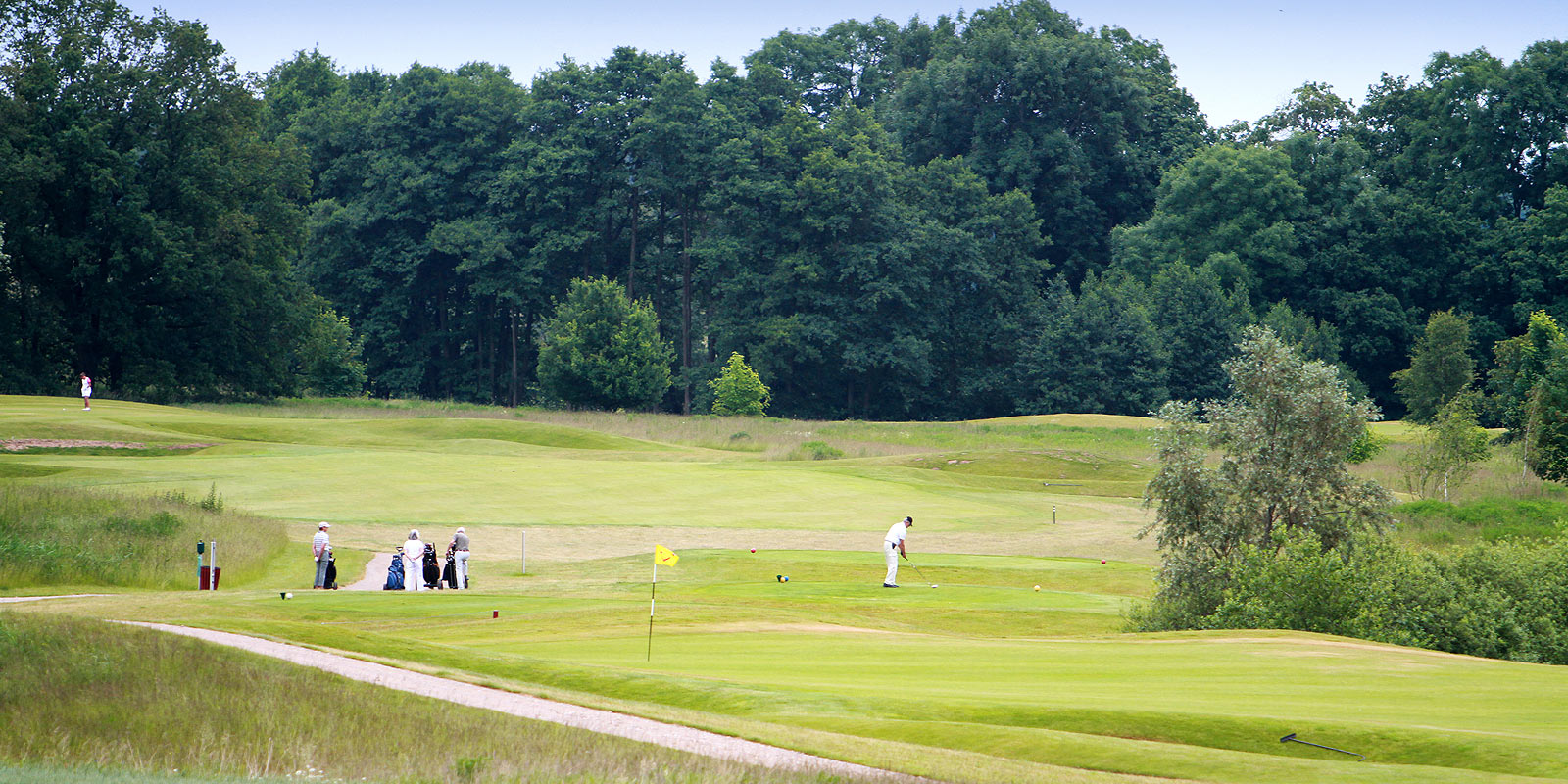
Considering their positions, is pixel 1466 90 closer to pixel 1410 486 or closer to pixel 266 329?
pixel 1410 486

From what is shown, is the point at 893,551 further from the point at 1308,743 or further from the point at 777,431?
the point at 777,431

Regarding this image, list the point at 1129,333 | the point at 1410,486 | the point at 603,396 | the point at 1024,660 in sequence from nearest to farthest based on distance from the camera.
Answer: the point at 1024,660
the point at 1410,486
the point at 603,396
the point at 1129,333

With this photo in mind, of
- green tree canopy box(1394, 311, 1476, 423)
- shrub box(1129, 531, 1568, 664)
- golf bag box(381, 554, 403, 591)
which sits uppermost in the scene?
green tree canopy box(1394, 311, 1476, 423)

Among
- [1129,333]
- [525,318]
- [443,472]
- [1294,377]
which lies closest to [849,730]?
[1294,377]

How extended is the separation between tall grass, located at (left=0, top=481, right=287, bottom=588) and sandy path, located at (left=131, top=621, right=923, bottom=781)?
11171 mm

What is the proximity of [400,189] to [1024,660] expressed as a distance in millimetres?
85532

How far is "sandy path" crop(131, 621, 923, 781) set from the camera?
1013cm

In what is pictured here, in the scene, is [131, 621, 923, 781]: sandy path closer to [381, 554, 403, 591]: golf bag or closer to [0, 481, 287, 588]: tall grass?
[0, 481, 287, 588]: tall grass

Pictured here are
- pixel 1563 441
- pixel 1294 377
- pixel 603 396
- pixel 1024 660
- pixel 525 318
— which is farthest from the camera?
pixel 525 318

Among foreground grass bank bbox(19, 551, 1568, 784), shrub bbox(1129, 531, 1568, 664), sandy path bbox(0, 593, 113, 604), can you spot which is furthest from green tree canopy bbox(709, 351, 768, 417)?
sandy path bbox(0, 593, 113, 604)

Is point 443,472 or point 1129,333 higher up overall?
point 1129,333

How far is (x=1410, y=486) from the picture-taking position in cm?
4538

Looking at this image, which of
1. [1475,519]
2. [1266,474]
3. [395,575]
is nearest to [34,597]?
[395,575]

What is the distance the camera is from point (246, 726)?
11.5 m
